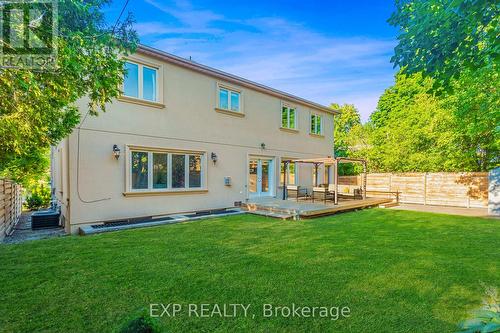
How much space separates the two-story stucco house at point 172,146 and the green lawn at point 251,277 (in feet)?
7.25

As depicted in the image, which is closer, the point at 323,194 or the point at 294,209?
the point at 294,209

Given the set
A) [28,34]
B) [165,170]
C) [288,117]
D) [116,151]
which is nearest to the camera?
[28,34]

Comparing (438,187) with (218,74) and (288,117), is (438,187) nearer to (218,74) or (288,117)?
(288,117)

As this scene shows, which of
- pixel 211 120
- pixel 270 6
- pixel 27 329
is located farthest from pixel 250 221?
pixel 270 6

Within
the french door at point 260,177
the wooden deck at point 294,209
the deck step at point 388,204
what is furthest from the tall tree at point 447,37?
the deck step at point 388,204

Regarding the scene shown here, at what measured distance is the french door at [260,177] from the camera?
1397 cm

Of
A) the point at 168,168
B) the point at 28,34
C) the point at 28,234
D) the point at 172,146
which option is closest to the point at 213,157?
the point at 172,146

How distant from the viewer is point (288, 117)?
15.8 meters

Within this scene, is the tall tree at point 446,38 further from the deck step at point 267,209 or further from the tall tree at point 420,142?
the tall tree at point 420,142

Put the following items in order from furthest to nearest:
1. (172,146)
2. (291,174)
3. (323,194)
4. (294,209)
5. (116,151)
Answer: (291,174) < (323,194) < (294,209) < (172,146) < (116,151)

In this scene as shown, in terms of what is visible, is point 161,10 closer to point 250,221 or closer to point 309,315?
point 250,221

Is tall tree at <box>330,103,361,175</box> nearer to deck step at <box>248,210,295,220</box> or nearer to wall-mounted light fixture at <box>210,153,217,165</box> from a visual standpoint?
deck step at <box>248,210,295,220</box>

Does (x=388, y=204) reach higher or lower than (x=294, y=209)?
lower

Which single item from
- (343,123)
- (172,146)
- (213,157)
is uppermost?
(343,123)
